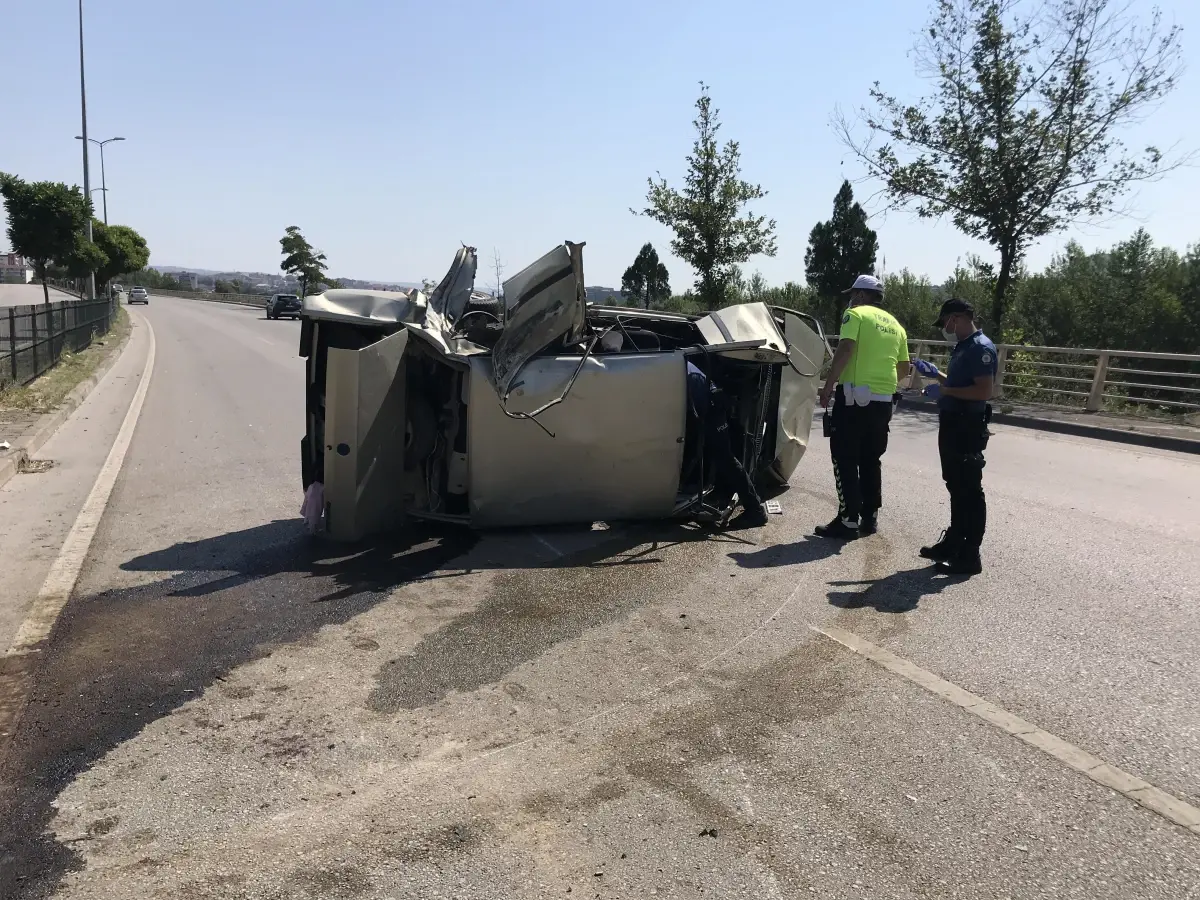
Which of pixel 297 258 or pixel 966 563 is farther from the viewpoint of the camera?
pixel 297 258

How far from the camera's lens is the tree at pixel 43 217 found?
78.3 ft

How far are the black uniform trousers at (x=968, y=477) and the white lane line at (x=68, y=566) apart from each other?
5234mm

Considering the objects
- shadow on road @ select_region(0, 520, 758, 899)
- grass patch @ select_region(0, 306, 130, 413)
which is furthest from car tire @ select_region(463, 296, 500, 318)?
grass patch @ select_region(0, 306, 130, 413)

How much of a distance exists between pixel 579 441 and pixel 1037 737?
3.34m

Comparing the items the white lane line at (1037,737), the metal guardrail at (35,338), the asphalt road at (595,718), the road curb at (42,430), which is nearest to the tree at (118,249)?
the metal guardrail at (35,338)

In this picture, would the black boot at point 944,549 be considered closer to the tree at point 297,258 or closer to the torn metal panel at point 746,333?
the torn metal panel at point 746,333

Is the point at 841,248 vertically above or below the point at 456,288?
above

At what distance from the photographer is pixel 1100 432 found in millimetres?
13492

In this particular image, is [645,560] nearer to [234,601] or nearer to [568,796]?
[234,601]

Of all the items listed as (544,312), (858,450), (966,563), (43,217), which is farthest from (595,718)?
(43,217)

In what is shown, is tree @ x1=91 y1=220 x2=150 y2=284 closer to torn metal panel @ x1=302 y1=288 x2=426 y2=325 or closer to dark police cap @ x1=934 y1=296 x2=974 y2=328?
torn metal panel @ x1=302 y1=288 x2=426 y2=325

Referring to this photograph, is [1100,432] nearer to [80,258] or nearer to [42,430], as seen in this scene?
[42,430]

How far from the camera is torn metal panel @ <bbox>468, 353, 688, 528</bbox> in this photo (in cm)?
593

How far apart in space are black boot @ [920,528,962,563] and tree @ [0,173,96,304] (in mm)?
25429
